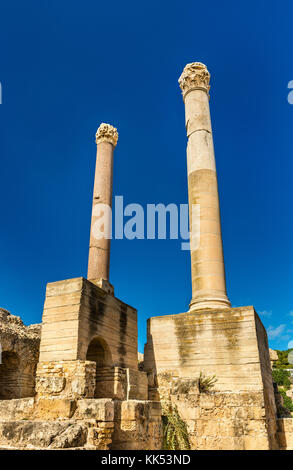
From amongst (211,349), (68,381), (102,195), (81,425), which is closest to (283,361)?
(211,349)

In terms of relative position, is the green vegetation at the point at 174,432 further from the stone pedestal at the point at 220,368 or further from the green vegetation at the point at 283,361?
the green vegetation at the point at 283,361

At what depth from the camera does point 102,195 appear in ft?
49.1

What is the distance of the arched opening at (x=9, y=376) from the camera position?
15.5m

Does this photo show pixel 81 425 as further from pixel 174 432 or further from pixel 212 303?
pixel 212 303

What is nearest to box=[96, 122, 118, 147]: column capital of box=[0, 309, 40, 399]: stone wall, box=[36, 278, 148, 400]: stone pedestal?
box=[36, 278, 148, 400]: stone pedestal

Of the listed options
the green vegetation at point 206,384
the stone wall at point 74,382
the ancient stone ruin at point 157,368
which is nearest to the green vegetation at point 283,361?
the ancient stone ruin at point 157,368

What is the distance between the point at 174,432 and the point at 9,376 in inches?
350

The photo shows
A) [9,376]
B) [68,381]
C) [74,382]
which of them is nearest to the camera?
[74,382]

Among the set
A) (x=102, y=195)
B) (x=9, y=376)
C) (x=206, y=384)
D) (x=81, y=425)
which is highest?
(x=102, y=195)

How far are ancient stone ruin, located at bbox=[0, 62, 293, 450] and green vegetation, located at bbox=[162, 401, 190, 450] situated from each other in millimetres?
88

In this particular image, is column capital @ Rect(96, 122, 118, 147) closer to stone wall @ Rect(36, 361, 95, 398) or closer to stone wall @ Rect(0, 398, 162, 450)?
stone wall @ Rect(36, 361, 95, 398)

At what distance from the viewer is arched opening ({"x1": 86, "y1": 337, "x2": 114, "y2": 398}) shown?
10.7 m

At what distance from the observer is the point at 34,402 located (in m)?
8.37

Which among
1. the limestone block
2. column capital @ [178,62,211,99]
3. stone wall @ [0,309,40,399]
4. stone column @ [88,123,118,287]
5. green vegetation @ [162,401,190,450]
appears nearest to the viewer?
the limestone block
